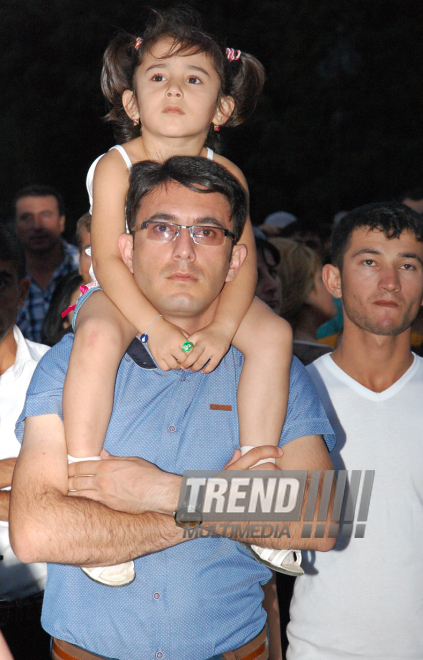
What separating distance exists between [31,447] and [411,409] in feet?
5.33

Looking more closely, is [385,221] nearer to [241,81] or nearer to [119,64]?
[241,81]

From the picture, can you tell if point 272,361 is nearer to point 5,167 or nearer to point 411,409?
point 411,409

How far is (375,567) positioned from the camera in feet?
9.70

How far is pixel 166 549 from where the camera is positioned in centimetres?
252

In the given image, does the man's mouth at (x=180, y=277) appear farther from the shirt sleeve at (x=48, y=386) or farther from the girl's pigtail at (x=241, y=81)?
the girl's pigtail at (x=241, y=81)

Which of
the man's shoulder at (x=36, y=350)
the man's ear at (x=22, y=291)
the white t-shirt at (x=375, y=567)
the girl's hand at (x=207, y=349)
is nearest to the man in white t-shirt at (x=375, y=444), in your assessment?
the white t-shirt at (x=375, y=567)

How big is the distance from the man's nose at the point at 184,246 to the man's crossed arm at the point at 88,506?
73cm

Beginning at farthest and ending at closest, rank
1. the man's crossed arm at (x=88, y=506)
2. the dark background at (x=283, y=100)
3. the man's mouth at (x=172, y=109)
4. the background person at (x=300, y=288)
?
the dark background at (x=283, y=100) < the background person at (x=300, y=288) < the man's mouth at (x=172, y=109) < the man's crossed arm at (x=88, y=506)

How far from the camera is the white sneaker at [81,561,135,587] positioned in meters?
2.40

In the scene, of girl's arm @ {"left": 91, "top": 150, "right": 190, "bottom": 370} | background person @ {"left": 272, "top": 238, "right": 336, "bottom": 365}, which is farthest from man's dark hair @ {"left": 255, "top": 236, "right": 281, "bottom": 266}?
girl's arm @ {"left": 91, "top": 150, "right": 190, "bottom": 370}

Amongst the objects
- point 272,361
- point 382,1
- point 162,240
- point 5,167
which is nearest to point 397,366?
point 272,361

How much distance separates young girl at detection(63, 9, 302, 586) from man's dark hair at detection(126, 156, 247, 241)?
51 mm

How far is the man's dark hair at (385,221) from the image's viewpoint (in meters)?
3.32

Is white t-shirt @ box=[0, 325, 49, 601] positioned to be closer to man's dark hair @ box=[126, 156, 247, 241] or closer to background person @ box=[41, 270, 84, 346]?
man's dark hair @ box=[126, 156, 247, 241]
